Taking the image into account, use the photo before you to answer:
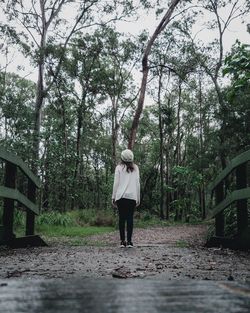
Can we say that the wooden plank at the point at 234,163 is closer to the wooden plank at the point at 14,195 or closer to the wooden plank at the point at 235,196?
the wooden plank at the point at 235,196

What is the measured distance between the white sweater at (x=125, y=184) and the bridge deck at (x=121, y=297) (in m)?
4.38

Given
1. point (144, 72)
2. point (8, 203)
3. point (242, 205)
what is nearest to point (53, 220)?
point (8, 203)

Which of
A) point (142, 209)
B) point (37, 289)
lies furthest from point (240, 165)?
point (142, 209)

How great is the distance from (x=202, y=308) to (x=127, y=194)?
17.0 ft

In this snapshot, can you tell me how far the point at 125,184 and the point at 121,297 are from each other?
4.93m

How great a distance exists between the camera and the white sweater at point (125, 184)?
22.4 ft

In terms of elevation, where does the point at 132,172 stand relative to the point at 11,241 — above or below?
above

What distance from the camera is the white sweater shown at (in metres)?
6.82

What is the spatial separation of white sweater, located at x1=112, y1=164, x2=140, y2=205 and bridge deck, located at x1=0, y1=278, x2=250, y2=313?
4382 millimetres

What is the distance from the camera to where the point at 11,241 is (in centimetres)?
552

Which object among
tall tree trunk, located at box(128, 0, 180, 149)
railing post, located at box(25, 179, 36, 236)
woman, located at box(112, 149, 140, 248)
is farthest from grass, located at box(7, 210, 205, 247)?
tall tree trunk, located at box(128, 0, 180, 149)

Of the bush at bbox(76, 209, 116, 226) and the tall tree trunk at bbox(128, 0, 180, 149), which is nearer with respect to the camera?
the bush at bbox(76, 209, 116, 226)

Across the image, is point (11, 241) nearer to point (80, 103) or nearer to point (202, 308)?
point (202, 308)

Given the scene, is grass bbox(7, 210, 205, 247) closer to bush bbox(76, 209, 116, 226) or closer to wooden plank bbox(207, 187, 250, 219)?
bush bbox(76, 209, 116, 226)
